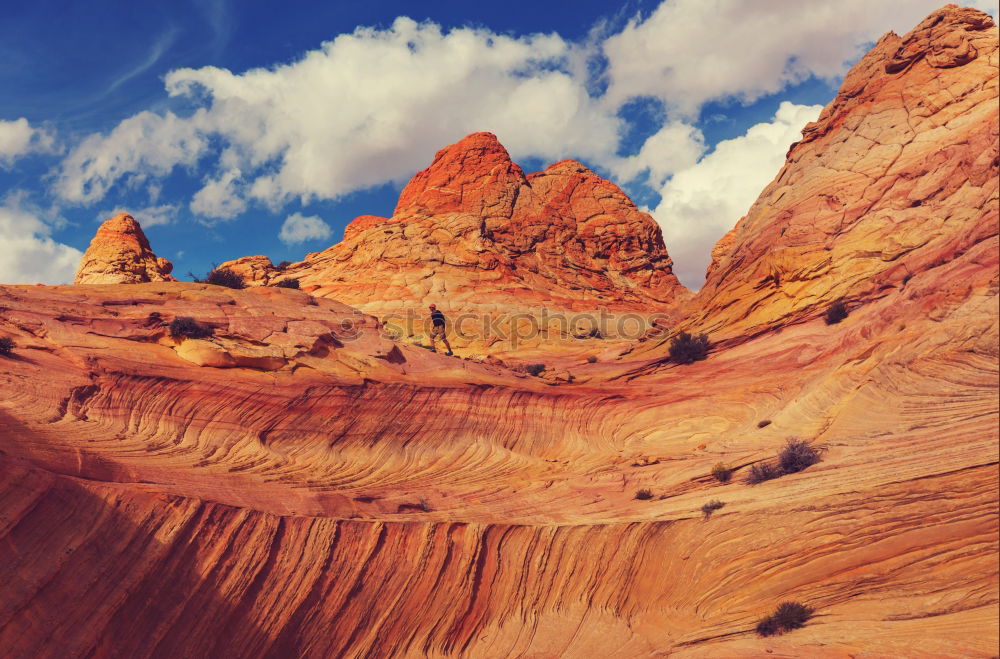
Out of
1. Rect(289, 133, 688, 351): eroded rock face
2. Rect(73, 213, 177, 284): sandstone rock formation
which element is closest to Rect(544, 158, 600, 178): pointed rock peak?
Rect(289, 133, 688, 351): eroded rock face

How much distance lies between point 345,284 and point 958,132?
154 feet

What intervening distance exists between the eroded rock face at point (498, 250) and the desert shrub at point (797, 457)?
105 ft

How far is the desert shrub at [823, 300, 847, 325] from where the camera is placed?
21.8 meters

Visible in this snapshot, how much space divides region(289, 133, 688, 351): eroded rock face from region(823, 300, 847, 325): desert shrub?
25.1 metres

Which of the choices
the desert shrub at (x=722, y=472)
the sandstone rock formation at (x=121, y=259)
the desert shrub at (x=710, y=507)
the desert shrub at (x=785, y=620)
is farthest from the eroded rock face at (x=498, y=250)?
the desert shrub at (x=785, y=620)

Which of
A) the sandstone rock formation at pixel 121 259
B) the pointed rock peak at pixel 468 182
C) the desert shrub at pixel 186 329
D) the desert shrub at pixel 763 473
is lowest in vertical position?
the desert shrub at pixel 763 473

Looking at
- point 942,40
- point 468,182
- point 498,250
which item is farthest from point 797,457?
point 468,182

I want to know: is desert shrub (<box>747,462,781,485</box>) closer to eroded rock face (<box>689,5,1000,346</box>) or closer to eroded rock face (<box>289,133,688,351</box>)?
eroded rock face (<box>689,5,1000,346</box>)

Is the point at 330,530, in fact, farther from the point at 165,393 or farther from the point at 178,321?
the point at 178,321

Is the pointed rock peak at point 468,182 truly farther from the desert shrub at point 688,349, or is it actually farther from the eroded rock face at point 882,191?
the desert shrub at point 688,349

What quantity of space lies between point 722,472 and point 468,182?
193 feet

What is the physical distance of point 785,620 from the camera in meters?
10.9

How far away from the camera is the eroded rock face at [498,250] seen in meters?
55.0

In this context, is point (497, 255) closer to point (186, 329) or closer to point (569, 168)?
point (569, 168)
